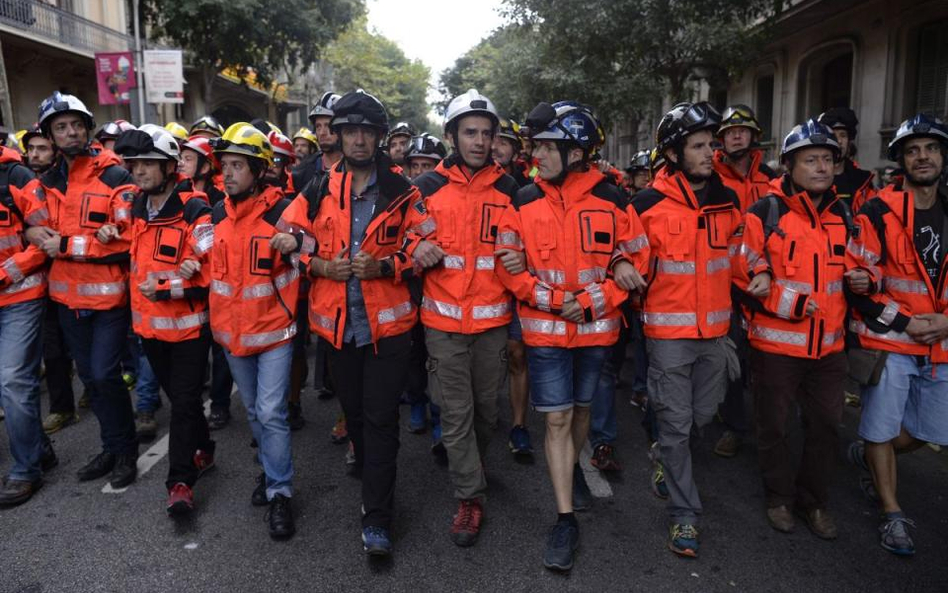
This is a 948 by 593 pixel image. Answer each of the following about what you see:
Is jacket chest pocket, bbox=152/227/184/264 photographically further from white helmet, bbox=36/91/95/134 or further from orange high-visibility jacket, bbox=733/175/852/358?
orange high-visibility jacket, bbox=733/175/852/358

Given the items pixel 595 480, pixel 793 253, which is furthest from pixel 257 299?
pixel 793 253

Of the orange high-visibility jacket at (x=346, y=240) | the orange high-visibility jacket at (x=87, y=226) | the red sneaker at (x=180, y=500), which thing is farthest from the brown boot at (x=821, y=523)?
the orange high-visibility jacket at (x=87, y=226)

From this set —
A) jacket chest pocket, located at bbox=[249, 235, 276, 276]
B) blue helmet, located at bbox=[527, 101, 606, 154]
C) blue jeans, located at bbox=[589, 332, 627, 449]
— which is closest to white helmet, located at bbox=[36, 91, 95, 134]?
jacket chest pocket, located at bbox=[249, 235, 276, 276]

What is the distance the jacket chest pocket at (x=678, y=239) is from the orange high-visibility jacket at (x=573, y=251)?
0.15m

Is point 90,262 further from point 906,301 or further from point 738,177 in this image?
point 906,301

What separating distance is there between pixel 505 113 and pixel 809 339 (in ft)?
81.9

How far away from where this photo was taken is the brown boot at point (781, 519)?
3.69 meters

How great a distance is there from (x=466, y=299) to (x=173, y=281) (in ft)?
5.62

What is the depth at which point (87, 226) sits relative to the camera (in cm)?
427

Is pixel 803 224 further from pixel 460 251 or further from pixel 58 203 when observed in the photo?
pixel 58 203

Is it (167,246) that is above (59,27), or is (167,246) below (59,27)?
below

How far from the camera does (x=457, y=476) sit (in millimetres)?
3703

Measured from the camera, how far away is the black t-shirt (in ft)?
11.7

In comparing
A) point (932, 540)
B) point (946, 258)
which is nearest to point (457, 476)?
point (932, 540)
